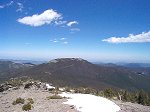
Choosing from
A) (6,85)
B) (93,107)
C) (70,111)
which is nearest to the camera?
(70,111)

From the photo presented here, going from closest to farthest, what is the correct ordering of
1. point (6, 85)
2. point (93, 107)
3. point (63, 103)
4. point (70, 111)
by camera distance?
point (70, 111) → point (93, 107) → point (63, 103) → point (6, 85)

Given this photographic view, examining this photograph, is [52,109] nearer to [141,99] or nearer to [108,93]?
[108,93]

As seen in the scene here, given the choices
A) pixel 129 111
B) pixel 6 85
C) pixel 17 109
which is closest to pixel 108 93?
pixel 6 85

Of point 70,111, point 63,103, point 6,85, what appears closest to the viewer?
point 70,111

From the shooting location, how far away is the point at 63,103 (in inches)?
1391

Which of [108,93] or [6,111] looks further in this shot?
[108,93]

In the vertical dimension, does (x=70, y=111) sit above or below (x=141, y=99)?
above

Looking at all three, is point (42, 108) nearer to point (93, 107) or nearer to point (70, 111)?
point (70, 111)

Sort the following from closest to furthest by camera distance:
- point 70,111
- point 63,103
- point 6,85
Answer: point 70,111, point 63,103, point 6,85

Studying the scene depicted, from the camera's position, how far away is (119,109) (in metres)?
33.6

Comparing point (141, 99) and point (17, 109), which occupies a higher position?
point (17, 109)

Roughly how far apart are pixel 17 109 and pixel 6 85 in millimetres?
36122

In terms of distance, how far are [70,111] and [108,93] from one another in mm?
41227

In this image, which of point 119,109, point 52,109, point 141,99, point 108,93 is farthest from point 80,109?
point 141,99
